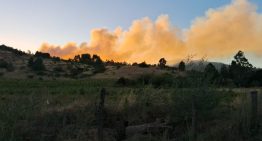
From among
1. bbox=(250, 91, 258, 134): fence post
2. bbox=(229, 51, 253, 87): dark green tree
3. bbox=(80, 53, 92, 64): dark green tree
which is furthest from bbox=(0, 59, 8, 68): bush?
bbox=(250, 91, 258, 134): fence post

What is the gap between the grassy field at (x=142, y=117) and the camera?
13459 mm

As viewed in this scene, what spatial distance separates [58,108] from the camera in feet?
64.6

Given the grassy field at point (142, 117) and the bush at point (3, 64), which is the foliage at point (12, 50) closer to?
the bush at point (3, 64)

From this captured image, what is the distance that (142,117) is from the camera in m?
18.1

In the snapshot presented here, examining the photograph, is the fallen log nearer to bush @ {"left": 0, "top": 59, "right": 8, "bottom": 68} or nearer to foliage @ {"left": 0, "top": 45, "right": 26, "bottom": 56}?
bush @ {"left": 0, "top": 59, "right": 8, "bottom": 68}

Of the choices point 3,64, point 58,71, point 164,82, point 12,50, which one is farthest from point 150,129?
point 12,50

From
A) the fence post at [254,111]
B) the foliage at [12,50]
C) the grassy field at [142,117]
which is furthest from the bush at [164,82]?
the foliage at [12,50]

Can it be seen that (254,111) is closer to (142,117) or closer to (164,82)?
(142,117)

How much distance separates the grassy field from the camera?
13.5 meters

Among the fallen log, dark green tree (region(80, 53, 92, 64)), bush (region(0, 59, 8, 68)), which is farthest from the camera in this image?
dark green tree (region(80, 53, 92, 64))

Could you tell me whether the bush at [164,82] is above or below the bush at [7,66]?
below

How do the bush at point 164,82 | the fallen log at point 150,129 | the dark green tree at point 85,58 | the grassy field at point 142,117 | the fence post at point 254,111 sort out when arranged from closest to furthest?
the grassy field at point 142,117
the fence post at point 254,111
the fallen log at point 150,129
the bush at point 164,82
the dark green tree at point 85,58

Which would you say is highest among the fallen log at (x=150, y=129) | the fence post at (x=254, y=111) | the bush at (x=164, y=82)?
the bush at (x=164, y=82)

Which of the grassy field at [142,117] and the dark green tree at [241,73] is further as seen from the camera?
the dark green tree at [241,73]
